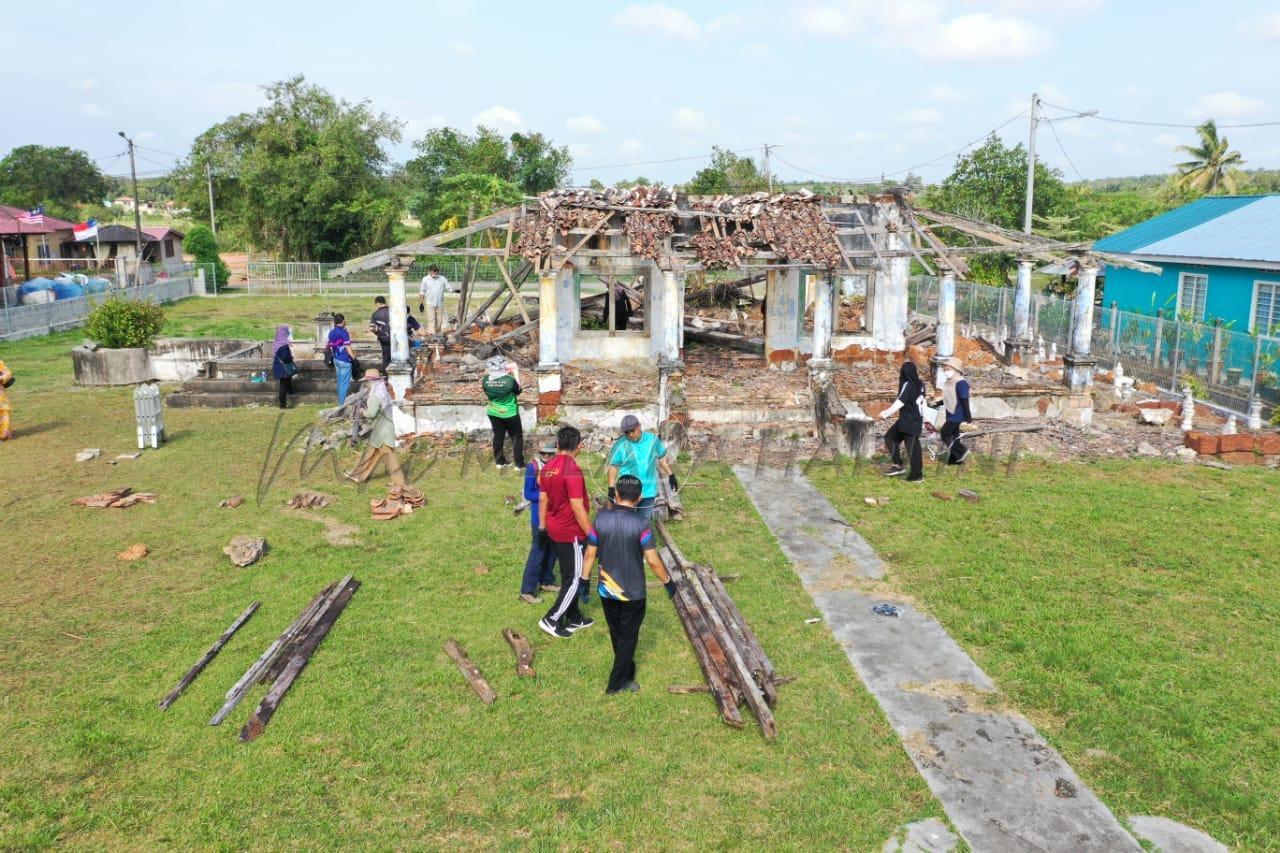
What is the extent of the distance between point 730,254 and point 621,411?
10.1ft

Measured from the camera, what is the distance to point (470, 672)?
21.6 ft

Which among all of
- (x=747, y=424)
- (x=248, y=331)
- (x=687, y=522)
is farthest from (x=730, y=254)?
(x=248, y=331)

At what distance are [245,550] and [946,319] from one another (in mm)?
11133

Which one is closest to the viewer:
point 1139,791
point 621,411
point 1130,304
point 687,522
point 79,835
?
point 79,835

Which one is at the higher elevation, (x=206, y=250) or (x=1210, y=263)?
(x=206, y=250)

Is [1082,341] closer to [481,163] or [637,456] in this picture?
[637,456]

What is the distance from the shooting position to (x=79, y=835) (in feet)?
16.0

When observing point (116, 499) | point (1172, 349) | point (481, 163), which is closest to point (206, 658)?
point (116, 499)

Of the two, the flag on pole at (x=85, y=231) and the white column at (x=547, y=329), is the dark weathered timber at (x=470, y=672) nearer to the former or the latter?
the white column at (x=547, y=329)

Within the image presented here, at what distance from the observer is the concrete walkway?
5.04 metres

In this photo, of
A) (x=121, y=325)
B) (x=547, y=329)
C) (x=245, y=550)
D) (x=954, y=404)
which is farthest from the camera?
(x=121, y=325)

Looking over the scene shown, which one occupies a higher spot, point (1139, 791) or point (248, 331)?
point (248, 331)

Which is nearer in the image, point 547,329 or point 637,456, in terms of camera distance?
point 637,456

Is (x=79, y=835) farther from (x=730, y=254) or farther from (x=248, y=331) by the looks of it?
(x=248, y=331)
